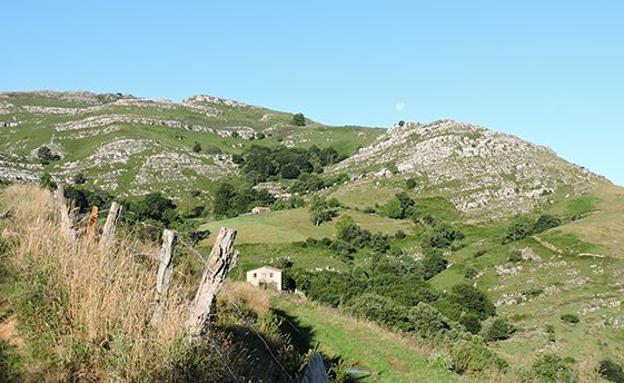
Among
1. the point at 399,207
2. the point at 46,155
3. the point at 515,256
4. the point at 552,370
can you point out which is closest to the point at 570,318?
the point at 552,370

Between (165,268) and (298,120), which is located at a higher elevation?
(298,120)

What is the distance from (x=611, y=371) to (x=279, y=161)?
103 metres

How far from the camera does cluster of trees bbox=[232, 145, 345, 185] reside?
12769cm

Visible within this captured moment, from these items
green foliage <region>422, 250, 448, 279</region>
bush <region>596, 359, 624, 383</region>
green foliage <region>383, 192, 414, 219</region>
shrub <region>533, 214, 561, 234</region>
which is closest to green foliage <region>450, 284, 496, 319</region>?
green foliage <region>422, 250, 448, 279</region>

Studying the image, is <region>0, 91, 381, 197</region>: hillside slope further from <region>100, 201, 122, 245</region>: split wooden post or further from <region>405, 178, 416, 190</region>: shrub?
<region>100, 201, 122, 245</region>: split wooden post

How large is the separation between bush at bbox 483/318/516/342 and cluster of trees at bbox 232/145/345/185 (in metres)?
78.8

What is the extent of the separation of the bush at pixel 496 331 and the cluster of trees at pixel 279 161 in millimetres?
78765

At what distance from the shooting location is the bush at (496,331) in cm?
Result: 4578

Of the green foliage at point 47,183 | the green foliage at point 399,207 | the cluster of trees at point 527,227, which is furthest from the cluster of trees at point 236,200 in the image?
the cluster of trees at point 527,227

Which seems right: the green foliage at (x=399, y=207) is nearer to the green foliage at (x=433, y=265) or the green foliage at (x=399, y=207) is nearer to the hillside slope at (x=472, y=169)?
the hillside slope at (x=472, y=169)

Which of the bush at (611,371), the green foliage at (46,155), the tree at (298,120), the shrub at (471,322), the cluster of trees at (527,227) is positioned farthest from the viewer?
the tree at (298,120)

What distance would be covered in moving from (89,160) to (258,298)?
10031 cm

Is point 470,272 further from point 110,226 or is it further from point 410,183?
point 110,226

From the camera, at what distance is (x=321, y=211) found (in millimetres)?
93062
